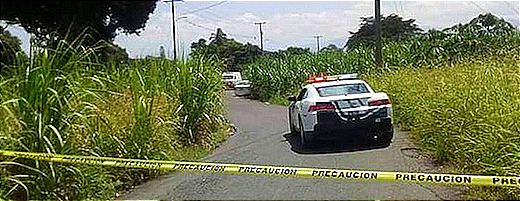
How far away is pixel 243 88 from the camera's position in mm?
16156

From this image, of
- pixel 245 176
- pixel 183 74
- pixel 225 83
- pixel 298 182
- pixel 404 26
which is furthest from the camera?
pixel 404 26

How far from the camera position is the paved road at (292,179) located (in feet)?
19.4

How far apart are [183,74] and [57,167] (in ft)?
13.3

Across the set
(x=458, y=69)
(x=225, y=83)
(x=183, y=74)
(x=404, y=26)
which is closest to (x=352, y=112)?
(x=458, y=69)

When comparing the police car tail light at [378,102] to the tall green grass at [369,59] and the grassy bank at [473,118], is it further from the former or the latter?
the tall green grass at [369,59]

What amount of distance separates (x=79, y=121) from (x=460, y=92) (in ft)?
12.4

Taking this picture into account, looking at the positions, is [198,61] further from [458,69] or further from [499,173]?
[499,173]

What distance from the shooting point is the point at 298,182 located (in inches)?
255

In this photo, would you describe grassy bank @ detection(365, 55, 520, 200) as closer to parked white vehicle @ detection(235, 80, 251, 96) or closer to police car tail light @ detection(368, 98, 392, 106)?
police car tail light @ detection(368, 98, 392, 106)

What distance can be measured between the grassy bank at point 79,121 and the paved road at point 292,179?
1.56 feet

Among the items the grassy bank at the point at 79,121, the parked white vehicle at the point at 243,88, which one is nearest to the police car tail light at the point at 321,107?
the grassy bank at the point at 79,121

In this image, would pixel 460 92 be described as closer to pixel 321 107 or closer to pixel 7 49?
pixel 321 107

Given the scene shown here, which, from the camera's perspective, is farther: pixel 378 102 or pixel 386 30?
pixel 386 30

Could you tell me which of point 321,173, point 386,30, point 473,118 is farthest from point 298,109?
point 386,30
